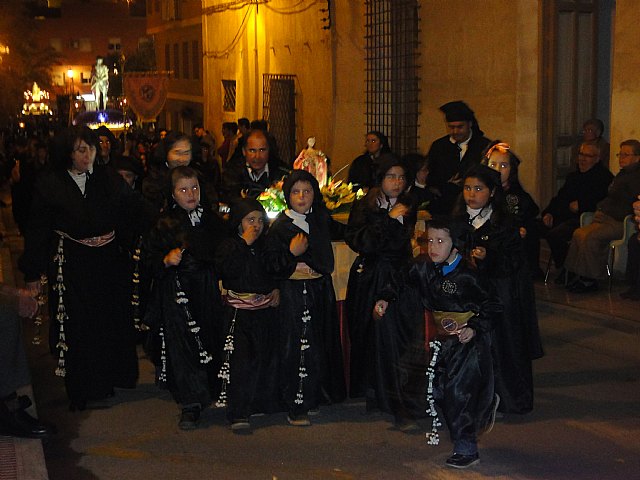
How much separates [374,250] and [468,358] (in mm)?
1185

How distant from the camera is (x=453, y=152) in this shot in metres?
9.88

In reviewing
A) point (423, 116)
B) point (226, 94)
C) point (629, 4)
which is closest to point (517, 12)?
point (629, 4)

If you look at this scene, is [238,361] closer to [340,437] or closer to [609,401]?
[340,437]

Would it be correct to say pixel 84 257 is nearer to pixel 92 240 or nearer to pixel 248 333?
pixel 92 240

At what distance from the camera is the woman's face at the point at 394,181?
23.4 feet

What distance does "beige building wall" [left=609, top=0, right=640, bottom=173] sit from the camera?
12.0m

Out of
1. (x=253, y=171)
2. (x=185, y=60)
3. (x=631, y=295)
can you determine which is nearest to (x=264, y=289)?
(x=253, y=171)

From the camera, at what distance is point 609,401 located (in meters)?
7.63

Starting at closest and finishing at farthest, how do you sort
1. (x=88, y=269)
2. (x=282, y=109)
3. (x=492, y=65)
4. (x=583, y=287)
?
(x=88, y=269) < (x=583, y=287) < (x=492, y=65) < (x=282, y=109)

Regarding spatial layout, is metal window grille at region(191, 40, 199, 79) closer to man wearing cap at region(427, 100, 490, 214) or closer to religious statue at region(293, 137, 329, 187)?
man wearing cap at region(427, 100, 490, 214)

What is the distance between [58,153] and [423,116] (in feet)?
30.8

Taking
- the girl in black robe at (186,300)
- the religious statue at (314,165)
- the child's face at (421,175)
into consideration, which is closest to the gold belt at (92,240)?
the girl in black robe at (186,300)

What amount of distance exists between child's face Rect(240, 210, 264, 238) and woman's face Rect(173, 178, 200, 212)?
15.0 inches

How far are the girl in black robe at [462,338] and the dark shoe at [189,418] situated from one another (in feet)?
5.49
